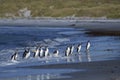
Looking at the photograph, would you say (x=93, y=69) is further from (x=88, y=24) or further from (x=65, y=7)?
(x=65, y=7)

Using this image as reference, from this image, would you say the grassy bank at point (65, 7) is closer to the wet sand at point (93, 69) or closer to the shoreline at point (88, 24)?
the shoreline at point (88, 24)

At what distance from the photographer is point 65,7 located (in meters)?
132

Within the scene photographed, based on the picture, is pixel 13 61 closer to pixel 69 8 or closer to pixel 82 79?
pixel 82 79

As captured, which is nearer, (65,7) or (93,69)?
(93,69)

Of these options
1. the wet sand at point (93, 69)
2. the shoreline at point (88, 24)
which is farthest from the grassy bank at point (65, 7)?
the wet sand at point (93, 69)

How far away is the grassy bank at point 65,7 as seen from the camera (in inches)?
4537

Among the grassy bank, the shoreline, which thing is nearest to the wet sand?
the shoreline

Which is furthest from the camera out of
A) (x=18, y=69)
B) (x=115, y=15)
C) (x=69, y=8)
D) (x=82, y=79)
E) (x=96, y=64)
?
(x=69, y=8)

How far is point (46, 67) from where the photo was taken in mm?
25688

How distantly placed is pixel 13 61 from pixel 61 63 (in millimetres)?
2713

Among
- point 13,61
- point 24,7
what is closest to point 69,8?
point 24,7

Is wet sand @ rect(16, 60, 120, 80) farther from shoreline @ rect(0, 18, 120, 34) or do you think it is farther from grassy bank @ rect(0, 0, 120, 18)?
grassy bank @ rect(0, 0, 120, 18)

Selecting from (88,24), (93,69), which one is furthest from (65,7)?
(93,69)

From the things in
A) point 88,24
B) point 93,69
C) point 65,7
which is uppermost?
point 93,69
